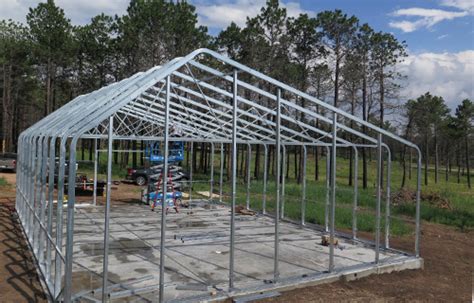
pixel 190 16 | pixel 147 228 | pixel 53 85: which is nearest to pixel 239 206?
pixel 147 228

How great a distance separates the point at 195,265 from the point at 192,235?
272 cm

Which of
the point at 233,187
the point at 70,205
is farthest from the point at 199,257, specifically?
the point at 70,205

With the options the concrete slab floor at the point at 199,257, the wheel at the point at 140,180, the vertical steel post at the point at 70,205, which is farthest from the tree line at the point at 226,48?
the vertical steel post at the point at 70,205

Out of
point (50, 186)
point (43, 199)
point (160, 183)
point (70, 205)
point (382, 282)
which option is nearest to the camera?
point (70, 205)

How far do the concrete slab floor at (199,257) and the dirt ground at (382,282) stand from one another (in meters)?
0.31

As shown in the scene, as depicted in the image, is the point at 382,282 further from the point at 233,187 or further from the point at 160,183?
the point at 160,183

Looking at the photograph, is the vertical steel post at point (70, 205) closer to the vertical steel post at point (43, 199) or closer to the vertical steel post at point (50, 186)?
the vertical steel post at point (50, 186)

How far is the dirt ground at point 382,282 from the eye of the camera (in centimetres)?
686

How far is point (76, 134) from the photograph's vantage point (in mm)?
5164

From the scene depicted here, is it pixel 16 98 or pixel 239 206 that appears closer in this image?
pixel 239 206

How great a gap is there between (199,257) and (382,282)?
11.9ft

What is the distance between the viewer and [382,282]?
7.91 metres

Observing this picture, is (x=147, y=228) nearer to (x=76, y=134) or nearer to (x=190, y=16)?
(x=76, y=134)

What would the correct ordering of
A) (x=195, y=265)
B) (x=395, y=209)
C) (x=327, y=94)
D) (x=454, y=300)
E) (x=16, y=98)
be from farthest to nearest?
(x=16, y=98) → (x=327, y=94) → (x=395, y=209) → (x=195, y=265) → (x=454, y=300)
